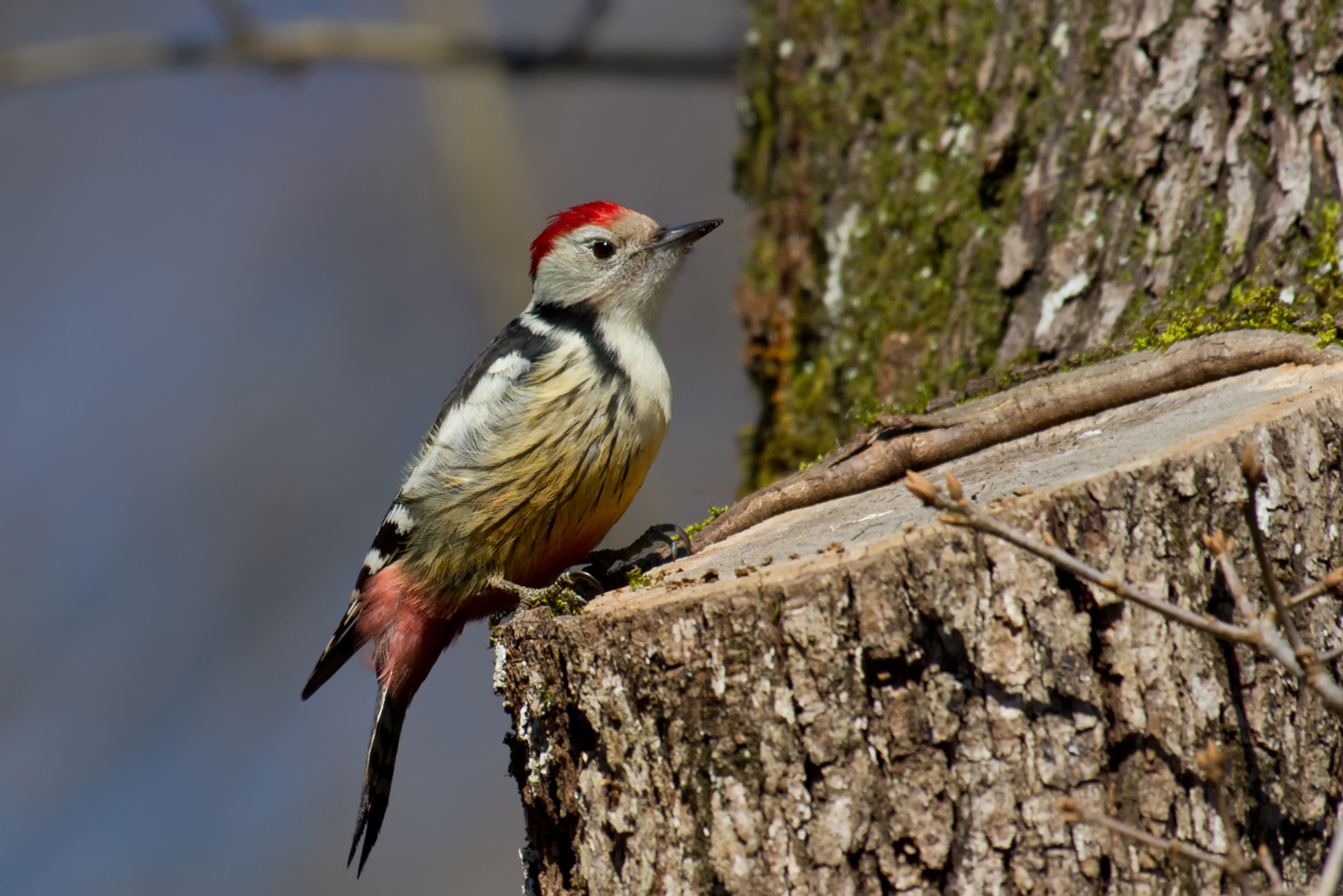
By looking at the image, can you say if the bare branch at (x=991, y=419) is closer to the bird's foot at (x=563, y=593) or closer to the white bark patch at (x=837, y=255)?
the bird's foot at (x=563, y=593)

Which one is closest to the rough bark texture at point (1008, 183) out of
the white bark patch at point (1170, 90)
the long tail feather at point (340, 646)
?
the white bark patch at point (1170, 90)

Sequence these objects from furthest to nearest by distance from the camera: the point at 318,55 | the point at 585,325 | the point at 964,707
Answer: the point at 318,55 < the point at 585,325 < the point at 964,707

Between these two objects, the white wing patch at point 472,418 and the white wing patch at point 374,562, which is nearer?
the white wing patch at point 472,418

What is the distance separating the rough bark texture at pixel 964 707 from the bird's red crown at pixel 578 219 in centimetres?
221

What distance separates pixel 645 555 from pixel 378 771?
3.60ft

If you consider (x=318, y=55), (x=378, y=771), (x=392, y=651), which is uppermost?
(x=318, y=55)

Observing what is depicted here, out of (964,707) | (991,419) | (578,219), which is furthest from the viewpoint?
(578,219)

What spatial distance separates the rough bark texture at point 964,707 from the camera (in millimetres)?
1888

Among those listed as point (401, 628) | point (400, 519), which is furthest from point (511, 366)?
point (401, 628)

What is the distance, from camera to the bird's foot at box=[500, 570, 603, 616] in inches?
89.9

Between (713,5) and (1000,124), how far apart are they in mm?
3941

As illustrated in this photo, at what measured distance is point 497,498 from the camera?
10.4ft

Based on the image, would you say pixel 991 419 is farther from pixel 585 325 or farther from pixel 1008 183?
pixel 585 325

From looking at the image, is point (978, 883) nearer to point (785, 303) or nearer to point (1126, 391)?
point (1126, 391)
